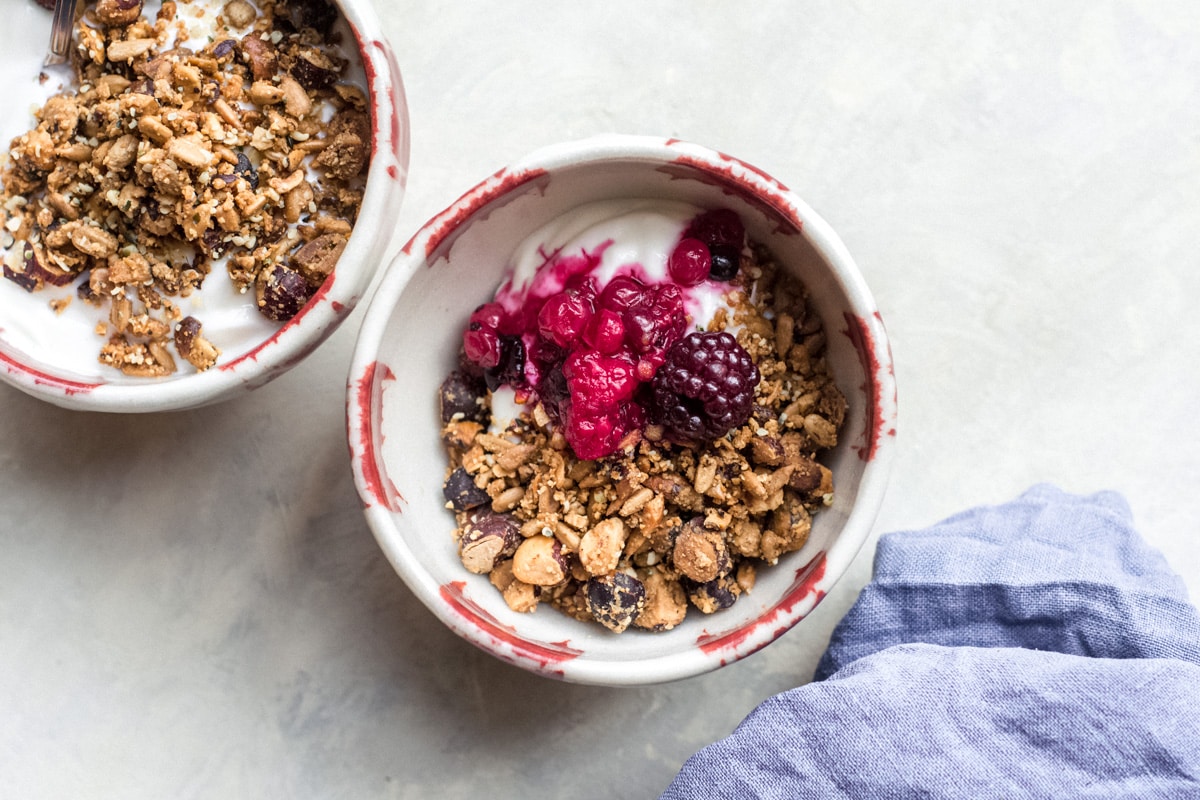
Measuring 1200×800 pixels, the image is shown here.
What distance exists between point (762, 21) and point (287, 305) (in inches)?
28.0

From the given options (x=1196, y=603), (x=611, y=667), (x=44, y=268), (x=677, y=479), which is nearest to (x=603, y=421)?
(x=677, y=479)

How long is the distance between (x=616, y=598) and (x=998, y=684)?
15.7 inches

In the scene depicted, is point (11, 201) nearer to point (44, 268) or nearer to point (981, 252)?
point (44, 268)

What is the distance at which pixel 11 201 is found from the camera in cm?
110

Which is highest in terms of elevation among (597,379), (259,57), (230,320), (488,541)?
(259,57)

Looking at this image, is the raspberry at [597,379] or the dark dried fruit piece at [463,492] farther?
the dark dried fruit piece at [463,492]

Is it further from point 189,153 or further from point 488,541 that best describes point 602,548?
point 189,153

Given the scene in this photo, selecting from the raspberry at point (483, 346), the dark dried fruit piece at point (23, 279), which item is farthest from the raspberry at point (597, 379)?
the dark dried fruit piece at point (23, 279)

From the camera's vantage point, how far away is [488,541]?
1.05 meters

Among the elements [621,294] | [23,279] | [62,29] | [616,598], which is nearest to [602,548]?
[616,598]

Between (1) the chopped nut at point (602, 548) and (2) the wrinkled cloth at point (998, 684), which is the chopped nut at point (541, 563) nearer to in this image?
(1) the chopped nut at point (602, 548)

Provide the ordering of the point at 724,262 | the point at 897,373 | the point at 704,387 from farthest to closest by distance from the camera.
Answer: the point at 897,373
the point at 724,262
the point at 704,387

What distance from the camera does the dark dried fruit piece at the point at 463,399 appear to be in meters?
1.11

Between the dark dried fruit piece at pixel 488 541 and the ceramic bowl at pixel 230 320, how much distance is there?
0.26m
